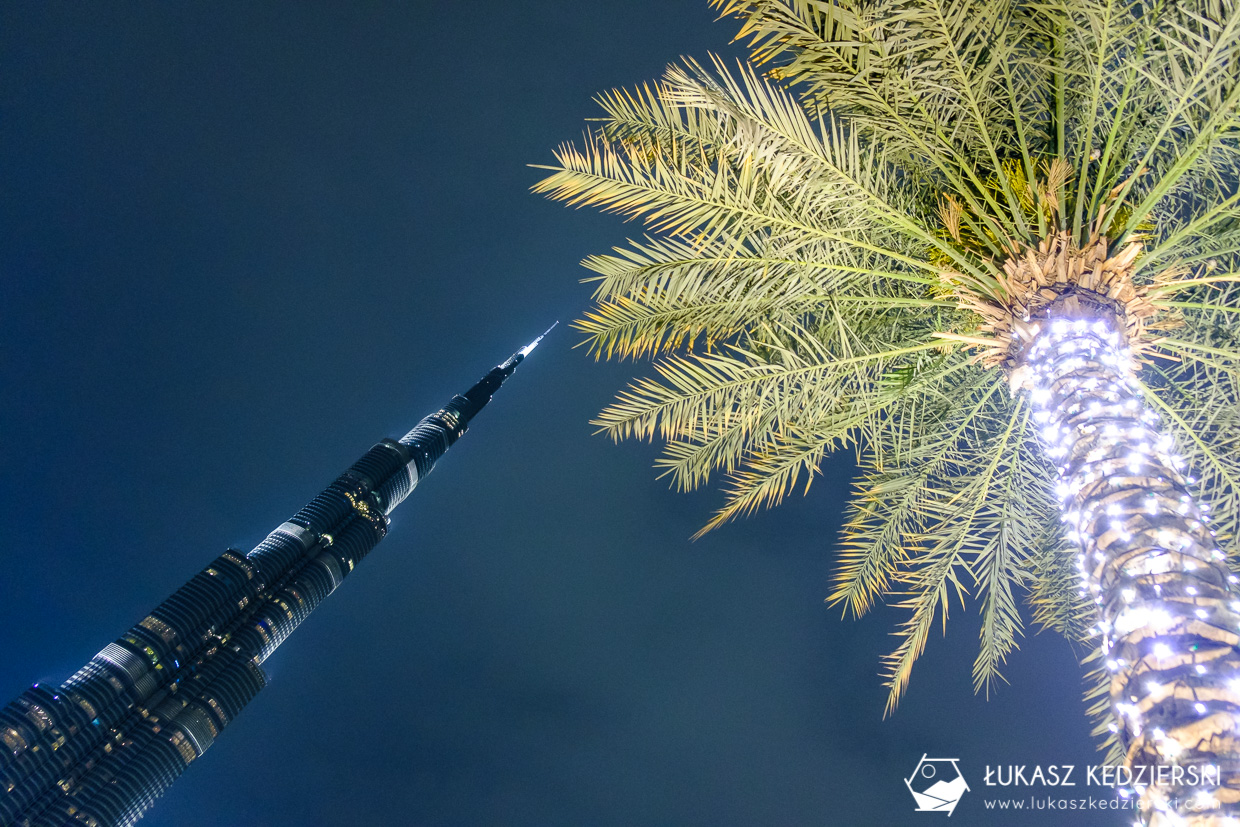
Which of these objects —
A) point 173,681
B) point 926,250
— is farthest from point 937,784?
point 173,681

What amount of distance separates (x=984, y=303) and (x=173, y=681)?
7739cm

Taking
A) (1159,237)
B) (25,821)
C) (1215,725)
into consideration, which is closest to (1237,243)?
(1159,237)

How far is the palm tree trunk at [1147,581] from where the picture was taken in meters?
2.91

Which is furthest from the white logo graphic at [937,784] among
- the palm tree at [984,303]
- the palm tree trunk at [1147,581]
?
the palm tree trunk at [1147,581]

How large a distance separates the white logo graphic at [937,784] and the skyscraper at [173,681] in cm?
6822

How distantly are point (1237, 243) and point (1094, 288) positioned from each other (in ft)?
7.82

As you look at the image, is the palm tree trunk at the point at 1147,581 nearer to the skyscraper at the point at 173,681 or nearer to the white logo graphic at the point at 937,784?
the white logo graphic at the point at 937,784

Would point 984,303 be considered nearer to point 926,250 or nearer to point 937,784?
point 926,250

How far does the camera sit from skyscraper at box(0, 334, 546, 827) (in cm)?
5466

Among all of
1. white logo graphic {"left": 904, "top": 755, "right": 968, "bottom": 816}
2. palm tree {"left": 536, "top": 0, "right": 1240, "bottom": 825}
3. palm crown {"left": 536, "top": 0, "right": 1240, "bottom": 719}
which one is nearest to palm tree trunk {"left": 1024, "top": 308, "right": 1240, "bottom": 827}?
palm tree {"left": 536, "top": 0, "right": 1240, "bottom": 825}

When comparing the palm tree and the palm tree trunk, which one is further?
the palm tree

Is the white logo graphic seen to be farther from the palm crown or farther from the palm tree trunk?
the palm tree trunk

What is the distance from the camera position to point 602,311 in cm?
676

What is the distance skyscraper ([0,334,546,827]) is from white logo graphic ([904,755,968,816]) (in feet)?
224
